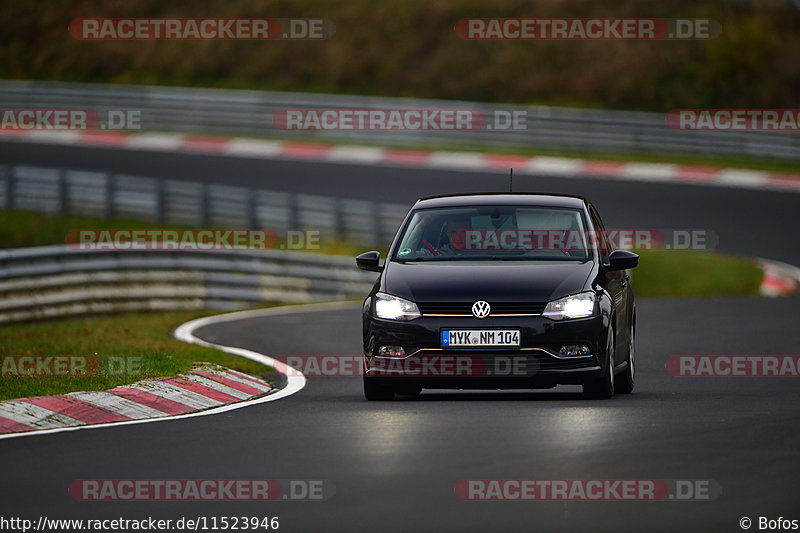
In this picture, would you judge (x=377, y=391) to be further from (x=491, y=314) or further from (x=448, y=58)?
(x=448, y=58)

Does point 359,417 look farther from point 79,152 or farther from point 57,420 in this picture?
point 79,152

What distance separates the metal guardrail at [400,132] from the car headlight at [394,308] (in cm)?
2803

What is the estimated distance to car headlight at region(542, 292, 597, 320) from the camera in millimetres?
12219

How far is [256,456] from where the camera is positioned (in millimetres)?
9859

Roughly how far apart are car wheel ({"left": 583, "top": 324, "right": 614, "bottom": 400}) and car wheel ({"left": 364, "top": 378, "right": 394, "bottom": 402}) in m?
1.47

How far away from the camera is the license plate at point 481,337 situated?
1212cm

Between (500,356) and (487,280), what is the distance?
0.59 meters

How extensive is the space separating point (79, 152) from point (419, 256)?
2813cm

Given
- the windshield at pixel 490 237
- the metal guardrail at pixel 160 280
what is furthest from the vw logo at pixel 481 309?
the metal guardrail at pixel 160 280

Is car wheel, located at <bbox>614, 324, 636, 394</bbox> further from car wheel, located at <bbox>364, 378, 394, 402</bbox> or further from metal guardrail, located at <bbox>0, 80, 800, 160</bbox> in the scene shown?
metal guardrail, located at <bbox>0, 80, 800, 160</bbox>

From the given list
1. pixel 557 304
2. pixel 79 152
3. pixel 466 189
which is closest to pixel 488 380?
pixel 557 304

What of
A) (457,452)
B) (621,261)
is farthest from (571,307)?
(457,452)

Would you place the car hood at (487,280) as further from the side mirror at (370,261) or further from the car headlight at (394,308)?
the side mirror at (370,261)

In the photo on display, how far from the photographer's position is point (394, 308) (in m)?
12.4
